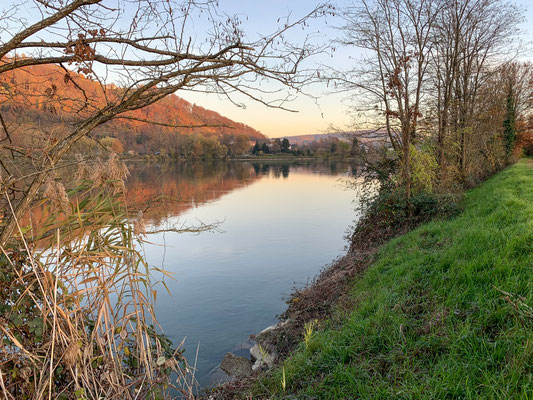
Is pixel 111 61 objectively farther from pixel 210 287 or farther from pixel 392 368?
pixel 210 287

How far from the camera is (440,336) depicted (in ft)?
10.8

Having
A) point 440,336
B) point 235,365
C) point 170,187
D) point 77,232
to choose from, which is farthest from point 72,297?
point 170,187

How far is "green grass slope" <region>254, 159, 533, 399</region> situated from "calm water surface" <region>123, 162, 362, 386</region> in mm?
1589

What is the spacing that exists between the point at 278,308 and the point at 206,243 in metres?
7.12

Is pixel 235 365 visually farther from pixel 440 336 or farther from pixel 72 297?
pixel 72 297

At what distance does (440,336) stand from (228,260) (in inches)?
384

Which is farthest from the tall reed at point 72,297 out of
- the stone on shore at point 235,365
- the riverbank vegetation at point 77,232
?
the stone on shore at point 235,365

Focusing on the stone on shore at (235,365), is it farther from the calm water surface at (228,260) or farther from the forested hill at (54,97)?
the forested hill at (54,97)

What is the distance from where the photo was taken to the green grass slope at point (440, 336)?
2.72 meters

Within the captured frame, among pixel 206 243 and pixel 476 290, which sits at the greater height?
pixel 476 290

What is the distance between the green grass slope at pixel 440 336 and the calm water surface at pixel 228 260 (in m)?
1.59

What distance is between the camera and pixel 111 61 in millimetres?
3088

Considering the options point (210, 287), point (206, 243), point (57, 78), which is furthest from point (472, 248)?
point (206, 243)

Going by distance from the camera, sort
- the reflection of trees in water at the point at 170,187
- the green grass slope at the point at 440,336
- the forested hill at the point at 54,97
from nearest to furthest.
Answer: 1. the green grass slope at the point at 440,336
2. the forested hill at the point at 54,97
3. the reflection of trees in water at the point at 170,187
